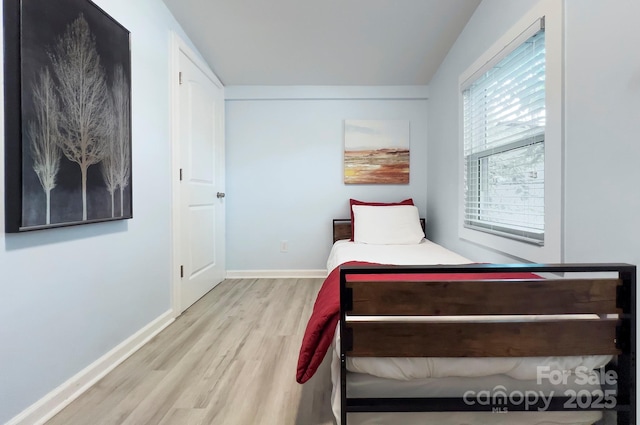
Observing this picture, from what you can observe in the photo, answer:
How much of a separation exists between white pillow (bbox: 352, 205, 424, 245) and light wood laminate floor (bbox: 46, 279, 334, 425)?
981mm

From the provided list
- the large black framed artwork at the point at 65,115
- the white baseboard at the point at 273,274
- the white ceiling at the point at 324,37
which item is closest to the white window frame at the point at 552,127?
the white ceiling at the point at 324,37

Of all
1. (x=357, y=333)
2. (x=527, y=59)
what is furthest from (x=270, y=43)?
(x=357, y=333)

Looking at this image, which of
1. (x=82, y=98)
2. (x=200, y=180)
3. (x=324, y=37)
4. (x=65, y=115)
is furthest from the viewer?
(x=200, y=180)

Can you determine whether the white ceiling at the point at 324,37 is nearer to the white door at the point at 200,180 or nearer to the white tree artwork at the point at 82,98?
the white door at the point at 200,180

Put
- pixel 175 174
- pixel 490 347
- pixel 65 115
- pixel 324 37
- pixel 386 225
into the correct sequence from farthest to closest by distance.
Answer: pixel 386 225 → pixel 324 37 → pixel 175 174 → pixel 65 115 → pixel 490 347

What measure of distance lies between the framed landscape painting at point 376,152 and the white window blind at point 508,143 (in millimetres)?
1105

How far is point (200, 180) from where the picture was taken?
290 centimetres

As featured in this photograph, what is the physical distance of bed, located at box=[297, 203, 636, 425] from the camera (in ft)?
3.23

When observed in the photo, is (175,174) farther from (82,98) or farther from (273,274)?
(273,274)

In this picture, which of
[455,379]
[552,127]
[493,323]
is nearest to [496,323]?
[493,323]

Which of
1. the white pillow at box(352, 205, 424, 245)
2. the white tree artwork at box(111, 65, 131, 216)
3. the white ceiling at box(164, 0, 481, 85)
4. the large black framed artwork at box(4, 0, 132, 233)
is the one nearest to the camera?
the large black framed artwork at box(4, 0, 132, 233)

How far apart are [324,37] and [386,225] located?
177cm

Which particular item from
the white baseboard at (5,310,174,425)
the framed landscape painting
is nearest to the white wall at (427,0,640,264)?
the framed landscape painting

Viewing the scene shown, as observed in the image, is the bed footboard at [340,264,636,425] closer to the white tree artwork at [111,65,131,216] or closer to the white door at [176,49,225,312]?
the white tree artwork at [111,65,131,216]
